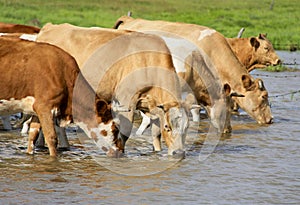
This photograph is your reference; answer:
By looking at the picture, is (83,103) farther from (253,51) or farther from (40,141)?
(253,51)

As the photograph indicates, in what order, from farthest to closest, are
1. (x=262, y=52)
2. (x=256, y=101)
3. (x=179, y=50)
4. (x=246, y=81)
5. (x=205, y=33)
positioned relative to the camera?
(x=262, y=52)
(x=256, y=101)
(x=246, y=81)
(x=205, y=33)
(x=179, y=50)

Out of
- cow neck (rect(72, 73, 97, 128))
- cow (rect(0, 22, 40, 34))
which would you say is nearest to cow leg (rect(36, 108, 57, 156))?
cow neck (rect(72, 73, 97, 128))

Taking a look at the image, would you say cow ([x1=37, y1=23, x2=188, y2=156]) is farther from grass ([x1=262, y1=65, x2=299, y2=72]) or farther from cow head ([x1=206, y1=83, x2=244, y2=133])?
grass ([x1=262, y1=65, x2=299, y2=72])

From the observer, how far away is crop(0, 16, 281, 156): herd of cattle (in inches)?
359

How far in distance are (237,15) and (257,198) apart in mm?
29531

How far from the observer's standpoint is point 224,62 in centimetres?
1229

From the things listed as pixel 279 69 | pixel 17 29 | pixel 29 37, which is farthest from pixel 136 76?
pixel 279 69

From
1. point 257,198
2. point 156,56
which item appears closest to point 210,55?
point 156,56

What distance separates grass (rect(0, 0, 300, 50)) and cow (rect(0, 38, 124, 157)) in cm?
1779

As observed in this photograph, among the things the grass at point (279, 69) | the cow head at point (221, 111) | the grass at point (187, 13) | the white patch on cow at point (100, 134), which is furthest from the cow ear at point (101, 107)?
the grass at point (187, 13)

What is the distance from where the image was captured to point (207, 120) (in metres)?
13.4

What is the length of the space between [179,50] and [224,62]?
1318 millimetres

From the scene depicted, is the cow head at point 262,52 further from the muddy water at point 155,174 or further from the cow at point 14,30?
the cow at point 14,30

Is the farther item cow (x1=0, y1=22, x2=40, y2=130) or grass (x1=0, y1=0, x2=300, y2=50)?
grass (x1=0, y1=0, x2=300, y2=50)
